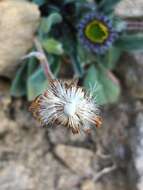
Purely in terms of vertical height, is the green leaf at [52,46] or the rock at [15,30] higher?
the rock at [15,30]

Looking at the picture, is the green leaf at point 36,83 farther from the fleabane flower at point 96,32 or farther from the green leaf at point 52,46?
the fleabane flower at point 96,32

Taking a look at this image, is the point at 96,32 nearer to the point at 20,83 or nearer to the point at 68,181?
the point at 20,83

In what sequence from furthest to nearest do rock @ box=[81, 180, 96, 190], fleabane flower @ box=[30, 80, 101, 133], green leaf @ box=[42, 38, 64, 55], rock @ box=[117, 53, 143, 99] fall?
rock @ box=[117, 53, 143, 99], rock @ box=[81, 180, 96, 190], green leaf @ box=[42, 38, 64, 55], fleabane flower @ box=[30, 80, 101, 133]

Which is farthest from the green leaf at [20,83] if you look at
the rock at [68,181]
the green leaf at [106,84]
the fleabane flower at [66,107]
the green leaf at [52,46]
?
Result: the fleabane flower at [66,107]

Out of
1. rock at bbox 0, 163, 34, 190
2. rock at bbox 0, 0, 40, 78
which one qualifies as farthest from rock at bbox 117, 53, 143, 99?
rock at bbox 0, 163, 34, 190

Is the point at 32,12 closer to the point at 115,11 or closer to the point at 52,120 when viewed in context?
the point at 115,11

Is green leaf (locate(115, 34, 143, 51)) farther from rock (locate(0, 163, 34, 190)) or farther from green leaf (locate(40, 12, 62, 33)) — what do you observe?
rock (locate(0, 163, 34, 190))
